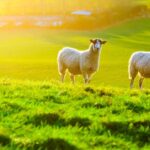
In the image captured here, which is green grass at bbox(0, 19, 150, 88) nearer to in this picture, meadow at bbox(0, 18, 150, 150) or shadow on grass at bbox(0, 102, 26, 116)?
meadow at bbox(0, 18, 150, 150)

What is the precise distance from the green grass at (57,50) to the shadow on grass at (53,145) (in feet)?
65.6

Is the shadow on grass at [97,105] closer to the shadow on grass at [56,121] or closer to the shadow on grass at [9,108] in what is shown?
the shadow on grass at [56,121]

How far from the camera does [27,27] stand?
296 feet

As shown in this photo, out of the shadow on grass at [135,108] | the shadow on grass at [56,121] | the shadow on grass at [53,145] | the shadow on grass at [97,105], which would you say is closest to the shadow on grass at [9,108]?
the shadow on grass at [56,121]

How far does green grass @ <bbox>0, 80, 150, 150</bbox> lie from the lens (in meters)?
6.95

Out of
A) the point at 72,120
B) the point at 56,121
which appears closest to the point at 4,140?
the point at 56,121

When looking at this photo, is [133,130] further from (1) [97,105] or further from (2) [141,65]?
(2) [141,65]

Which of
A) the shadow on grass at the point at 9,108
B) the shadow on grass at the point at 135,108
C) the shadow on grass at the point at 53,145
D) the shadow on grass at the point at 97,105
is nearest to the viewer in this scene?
the shadow on grass at the point at 53,145

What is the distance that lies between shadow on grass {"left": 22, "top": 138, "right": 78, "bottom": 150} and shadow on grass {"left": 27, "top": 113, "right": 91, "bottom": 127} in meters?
0.91

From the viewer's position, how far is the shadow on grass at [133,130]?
7512 millimetres

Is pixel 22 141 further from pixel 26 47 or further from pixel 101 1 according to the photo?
pixel 101 1

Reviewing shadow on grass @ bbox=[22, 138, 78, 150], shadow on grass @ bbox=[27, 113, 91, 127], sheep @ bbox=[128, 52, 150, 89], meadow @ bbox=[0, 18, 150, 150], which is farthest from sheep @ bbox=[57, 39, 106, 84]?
shadow on grass @ bbox=[22, 138, 78, 150]

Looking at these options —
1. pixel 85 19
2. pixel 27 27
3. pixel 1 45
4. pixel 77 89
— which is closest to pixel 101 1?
pixel 85 19

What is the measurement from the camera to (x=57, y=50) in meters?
56.1
